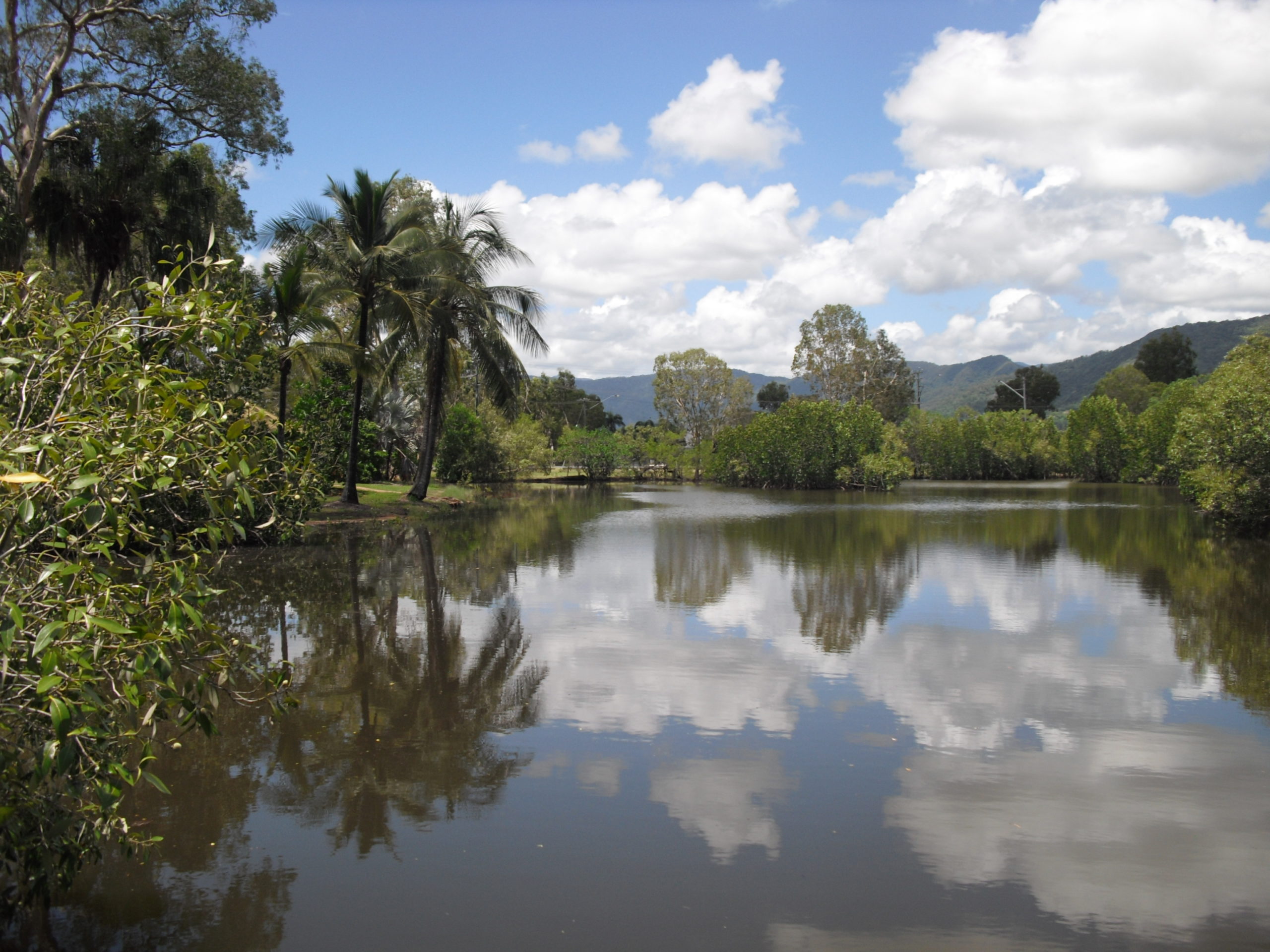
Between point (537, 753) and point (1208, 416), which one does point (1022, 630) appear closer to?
point (537, 753)

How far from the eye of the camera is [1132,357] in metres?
147

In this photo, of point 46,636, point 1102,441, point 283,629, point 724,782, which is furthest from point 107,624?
point 1102,441

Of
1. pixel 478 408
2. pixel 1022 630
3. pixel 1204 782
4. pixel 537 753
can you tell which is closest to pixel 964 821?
pixel 1204 782

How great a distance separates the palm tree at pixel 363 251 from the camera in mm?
22328

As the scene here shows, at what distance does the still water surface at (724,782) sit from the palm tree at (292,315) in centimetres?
983

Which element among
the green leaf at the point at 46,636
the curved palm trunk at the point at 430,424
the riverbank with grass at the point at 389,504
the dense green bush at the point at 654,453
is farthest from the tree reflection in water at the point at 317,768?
the dense green bush at the point at 654,453

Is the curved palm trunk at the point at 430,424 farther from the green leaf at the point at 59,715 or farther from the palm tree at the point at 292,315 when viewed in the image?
the green leaf at the point at 59,715

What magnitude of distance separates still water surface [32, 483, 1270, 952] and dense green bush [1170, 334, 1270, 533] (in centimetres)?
920

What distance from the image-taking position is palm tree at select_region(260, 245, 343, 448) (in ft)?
64.6

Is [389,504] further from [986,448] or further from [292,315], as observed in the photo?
[986,448]

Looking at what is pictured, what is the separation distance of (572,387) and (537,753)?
259ft

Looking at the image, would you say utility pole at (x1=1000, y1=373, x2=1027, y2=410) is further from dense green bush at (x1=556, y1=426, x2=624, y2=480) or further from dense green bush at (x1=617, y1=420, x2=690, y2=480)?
dense green bush at (x1=556, y1=426, x2=624, y2=480)

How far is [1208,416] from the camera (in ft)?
65.7

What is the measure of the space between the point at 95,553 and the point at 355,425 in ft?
66.4
